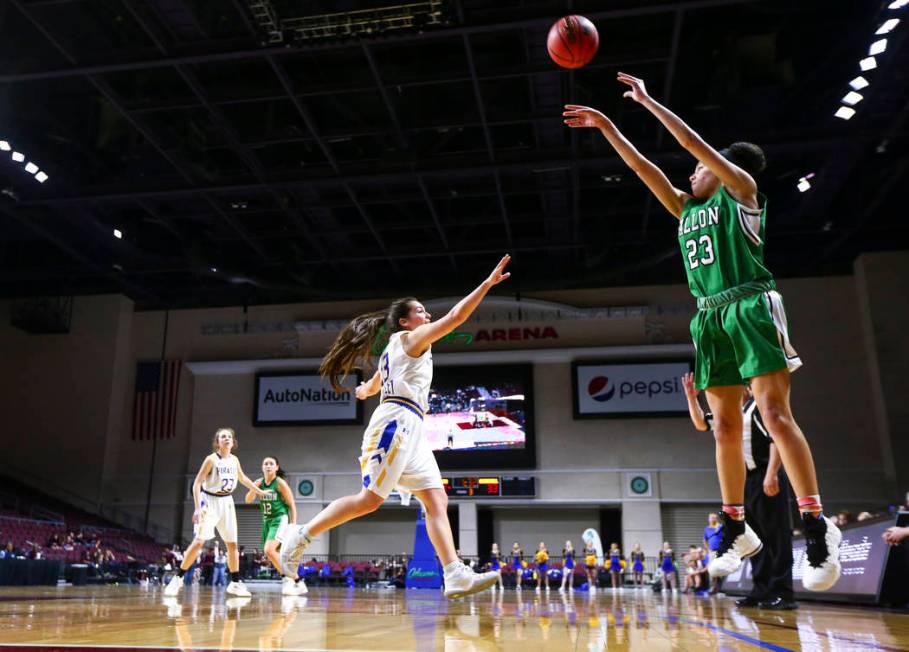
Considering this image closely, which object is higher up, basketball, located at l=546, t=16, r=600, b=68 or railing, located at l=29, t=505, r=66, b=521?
basketball, located at l=546, t=16, r=600, b=68

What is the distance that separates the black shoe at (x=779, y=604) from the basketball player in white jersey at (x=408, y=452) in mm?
2673

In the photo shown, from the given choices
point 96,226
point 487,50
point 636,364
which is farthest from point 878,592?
point 96,226

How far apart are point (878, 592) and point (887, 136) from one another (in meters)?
12.3

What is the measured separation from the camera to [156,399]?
79.9 feet

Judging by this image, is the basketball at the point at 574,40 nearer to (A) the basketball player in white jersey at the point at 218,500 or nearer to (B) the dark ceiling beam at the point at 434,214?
(A) the basketball player in white jersey at the point at 218,500

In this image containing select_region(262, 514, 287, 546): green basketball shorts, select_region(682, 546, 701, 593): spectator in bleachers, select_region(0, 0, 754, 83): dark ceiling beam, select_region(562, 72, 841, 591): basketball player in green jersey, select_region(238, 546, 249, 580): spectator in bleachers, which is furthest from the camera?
select_region(238, 546, 249, 580): spectator in bleachers

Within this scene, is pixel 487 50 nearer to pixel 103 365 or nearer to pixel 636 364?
pixel 636 364

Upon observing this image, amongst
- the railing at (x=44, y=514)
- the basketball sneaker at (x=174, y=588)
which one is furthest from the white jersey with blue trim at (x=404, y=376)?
the railing at (x=44, y=514)

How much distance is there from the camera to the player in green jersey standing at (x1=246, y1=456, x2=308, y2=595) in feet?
30.6

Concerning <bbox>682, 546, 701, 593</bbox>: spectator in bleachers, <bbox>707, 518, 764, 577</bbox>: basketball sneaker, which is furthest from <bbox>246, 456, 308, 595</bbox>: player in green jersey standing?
<bbox>682, 546, 701, 593</bbox>: spectator in bleachers

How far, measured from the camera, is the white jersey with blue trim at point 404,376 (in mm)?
4500

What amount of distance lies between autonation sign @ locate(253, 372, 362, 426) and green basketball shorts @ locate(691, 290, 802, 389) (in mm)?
19798

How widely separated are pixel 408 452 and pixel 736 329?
2018mm

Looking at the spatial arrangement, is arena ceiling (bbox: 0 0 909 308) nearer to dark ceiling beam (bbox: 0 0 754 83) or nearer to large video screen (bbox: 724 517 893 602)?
dark ceiling beam (bbox: 0 0 754 83)
